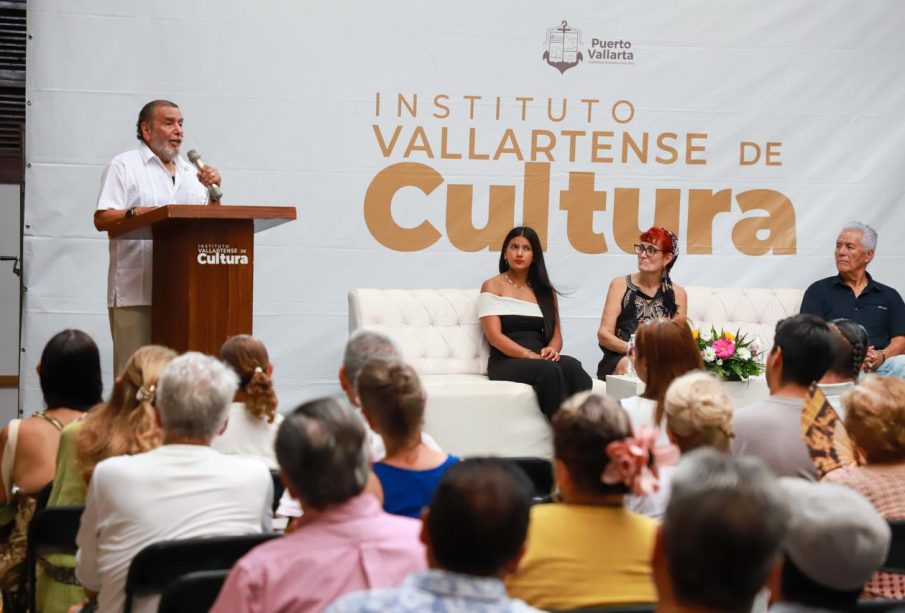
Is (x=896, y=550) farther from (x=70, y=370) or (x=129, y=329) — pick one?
(x=129, y=329)

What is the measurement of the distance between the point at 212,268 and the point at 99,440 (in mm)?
1572

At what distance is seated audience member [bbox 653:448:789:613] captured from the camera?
1458mm

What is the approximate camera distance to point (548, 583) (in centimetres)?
201

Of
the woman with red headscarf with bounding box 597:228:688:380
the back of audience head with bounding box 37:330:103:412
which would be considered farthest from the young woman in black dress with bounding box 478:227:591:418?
the back of audience head with bounding box 37:330:103:412

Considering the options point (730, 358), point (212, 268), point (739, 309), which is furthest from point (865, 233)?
point (212, 268)

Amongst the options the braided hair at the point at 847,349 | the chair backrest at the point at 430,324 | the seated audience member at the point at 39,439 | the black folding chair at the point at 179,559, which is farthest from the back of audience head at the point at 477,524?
the chair backrest at the point at 430,324

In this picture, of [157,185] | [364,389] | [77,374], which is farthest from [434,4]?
[364,389]

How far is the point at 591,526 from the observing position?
2.05 meters

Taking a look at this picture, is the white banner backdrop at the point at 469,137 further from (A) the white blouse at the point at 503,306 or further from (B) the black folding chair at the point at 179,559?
(B) the black folding chair at the point at 179,559

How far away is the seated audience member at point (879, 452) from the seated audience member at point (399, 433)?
881mm

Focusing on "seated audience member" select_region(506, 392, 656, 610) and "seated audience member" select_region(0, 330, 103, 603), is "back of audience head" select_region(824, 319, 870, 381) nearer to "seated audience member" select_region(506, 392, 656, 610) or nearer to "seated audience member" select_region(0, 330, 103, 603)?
"seated audience member" select_region(506, 392, 656, 610)

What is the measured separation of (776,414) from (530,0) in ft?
13.4

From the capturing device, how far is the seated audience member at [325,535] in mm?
1867

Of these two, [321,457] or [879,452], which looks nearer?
[321,457]
